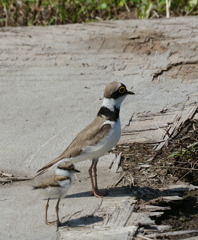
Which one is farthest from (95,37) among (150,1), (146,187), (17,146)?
(146,187)

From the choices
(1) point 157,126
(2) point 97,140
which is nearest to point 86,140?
(2) point 97,140

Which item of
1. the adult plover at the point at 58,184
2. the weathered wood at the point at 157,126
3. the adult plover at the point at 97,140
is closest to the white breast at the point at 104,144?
the adult plover at the point at 97,140

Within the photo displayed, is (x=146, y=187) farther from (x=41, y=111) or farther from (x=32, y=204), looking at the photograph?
(x=41, y=111)

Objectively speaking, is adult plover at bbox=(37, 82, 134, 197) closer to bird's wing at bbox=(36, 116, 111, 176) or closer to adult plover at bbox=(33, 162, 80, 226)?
bird's wing at bbox=(36, 116, 111, 176)

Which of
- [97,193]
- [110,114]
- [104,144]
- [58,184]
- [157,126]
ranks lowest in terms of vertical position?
[97,193]

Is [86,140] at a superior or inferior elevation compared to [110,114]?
inferior

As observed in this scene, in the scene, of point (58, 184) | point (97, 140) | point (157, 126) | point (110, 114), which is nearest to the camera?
point (58, 184)

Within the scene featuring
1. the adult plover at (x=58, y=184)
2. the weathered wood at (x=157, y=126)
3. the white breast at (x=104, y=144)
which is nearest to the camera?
the adult plover at (x=58, y=184)

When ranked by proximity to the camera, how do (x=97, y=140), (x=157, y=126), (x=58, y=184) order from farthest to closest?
(x=157, y=126)
(x=97, y=140)
(x=58, y=184)

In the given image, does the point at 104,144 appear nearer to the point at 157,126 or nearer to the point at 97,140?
the point at 97,140

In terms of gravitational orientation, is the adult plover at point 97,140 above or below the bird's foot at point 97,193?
above

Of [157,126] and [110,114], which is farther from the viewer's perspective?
[157,126]

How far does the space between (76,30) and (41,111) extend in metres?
2.81

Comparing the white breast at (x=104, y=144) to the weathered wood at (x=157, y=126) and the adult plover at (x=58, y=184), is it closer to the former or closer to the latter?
the adult plover at (x=58, y=184)
